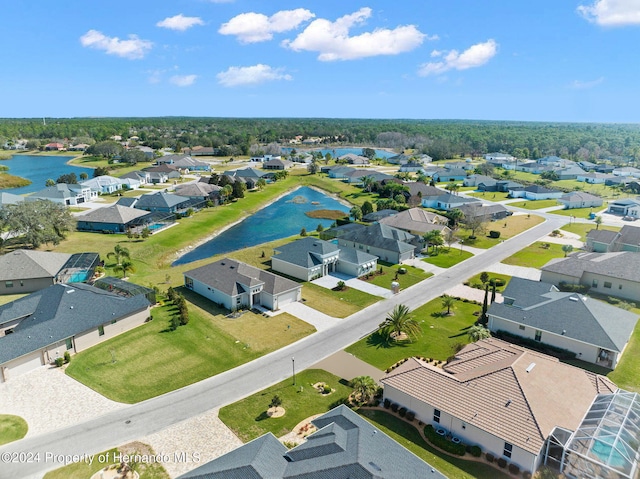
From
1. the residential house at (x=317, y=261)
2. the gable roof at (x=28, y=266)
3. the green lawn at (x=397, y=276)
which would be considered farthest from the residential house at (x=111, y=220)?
the green lawn at (x=397, y=276)

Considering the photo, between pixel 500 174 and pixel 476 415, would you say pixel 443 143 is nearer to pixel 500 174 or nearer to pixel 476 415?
pixel 500 174

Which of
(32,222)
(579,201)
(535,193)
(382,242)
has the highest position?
(32,222)

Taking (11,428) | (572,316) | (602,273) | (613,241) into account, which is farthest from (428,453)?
(613,241)

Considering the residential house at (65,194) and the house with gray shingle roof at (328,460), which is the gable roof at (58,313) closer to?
the house with gray shingle roof at (328,460)

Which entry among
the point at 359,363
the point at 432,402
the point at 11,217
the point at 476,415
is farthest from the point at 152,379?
the point at 11,217

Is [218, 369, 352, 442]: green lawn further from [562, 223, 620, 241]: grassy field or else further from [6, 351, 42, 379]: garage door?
[562, 223, 620, 241]: grassy field

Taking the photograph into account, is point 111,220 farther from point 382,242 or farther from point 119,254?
point 382,242
